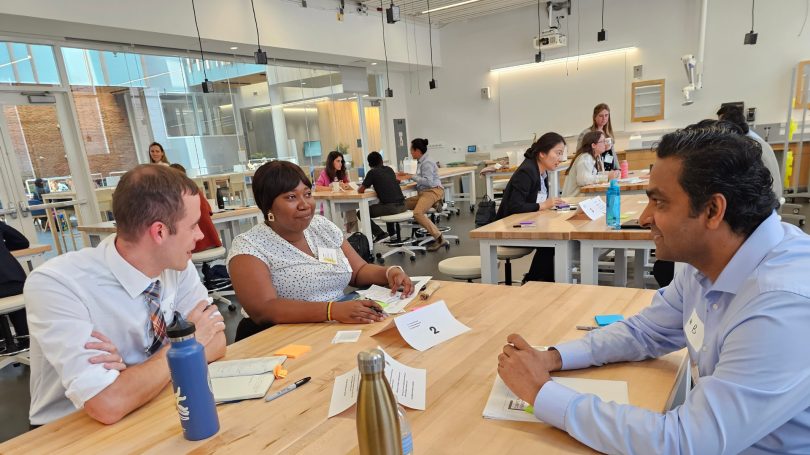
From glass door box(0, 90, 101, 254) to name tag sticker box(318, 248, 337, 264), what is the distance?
5665 mm

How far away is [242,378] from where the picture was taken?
123 cm

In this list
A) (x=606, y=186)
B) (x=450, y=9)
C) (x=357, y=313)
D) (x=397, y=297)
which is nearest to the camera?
(x=357, y=313)

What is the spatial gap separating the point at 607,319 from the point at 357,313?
2.74 ft

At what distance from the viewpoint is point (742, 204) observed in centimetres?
89

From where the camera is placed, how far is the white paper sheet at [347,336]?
146cm

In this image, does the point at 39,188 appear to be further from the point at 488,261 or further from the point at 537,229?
the point at 537,229

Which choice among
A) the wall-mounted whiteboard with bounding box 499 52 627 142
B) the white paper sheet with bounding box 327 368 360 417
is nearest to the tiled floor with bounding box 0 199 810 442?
the white paper sheet with bounding box 327 368 360 417

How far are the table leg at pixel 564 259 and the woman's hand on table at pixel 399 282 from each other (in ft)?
3.69

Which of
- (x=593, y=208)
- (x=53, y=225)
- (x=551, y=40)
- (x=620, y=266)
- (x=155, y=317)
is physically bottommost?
(x=620, y=266)

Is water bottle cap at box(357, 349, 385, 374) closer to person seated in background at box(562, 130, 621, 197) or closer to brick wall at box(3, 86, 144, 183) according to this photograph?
person seated in background at box(562, 130, 621, 197)

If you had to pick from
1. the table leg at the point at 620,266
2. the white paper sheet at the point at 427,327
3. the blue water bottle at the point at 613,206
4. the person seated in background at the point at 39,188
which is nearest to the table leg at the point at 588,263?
the blue water bottle at the point at 613,206

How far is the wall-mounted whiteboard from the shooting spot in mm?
9375

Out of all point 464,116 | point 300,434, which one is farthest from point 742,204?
point 464,116

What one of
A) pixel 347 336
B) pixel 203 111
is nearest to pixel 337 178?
pixel 203 111
